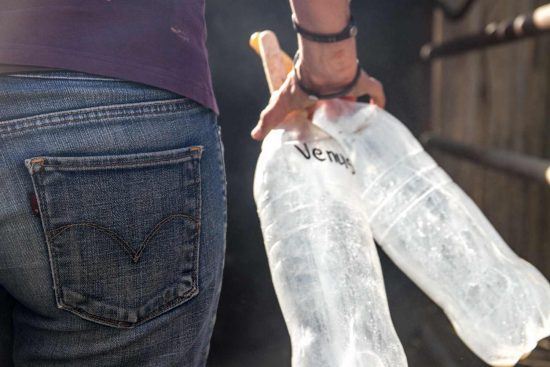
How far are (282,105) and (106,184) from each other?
413 mm

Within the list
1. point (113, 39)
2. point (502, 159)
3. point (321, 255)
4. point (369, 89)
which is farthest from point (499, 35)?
point (113, 39)

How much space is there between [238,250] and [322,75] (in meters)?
1.20

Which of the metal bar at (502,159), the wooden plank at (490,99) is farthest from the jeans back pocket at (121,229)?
the wooden plank at (490,99)

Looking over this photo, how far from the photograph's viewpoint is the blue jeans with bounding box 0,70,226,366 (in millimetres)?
646

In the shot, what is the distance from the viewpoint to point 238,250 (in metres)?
2.07

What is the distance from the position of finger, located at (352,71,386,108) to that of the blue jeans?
35cm

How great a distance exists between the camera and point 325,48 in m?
0.95

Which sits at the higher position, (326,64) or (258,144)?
(326,64)

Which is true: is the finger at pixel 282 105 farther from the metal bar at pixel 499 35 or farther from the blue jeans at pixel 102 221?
the metal bar at pixel 499 35

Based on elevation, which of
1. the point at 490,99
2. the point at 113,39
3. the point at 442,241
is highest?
the point at 113,39

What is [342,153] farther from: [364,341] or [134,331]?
[134,331]

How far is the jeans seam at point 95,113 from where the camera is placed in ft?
Result: 2.09

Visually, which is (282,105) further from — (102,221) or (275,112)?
(102,221)

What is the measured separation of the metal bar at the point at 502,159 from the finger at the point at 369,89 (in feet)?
1.50
